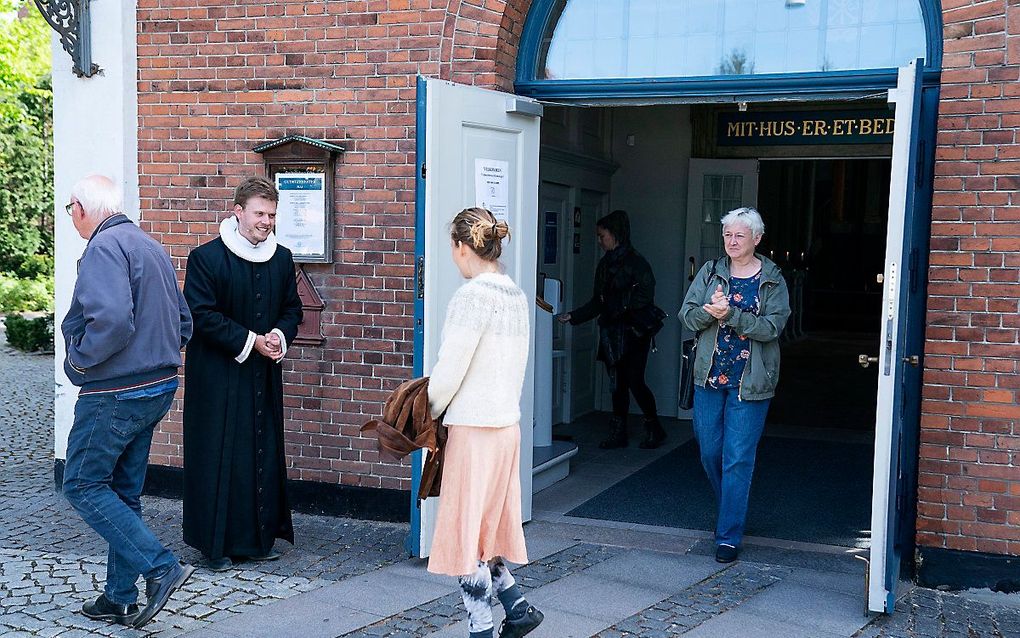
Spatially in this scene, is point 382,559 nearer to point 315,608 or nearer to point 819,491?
point 315,608

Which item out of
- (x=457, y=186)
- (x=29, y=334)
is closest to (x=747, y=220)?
(x=457, y=186)

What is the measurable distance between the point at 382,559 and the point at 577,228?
15.1 ft

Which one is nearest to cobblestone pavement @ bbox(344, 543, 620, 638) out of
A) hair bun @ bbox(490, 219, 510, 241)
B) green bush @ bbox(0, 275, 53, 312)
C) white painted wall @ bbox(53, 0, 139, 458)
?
hair bun @ bbox(490, 219, 510, 241)

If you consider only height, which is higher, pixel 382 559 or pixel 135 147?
pixel 135 147

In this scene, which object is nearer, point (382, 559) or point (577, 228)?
point (382, 559)

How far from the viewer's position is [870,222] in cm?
2766

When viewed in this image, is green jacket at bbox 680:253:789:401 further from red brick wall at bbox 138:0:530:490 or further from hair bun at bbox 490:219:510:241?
hair bun at bbox 490:219:510:241

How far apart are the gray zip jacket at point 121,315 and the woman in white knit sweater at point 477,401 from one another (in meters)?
1.33

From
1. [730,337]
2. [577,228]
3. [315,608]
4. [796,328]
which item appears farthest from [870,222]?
[315,608]

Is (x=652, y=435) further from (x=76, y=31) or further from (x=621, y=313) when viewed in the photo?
(x=76, y=31)

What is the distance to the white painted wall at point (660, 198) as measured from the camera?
10.1m

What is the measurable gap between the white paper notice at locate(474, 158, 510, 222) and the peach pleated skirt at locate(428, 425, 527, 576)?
203cm

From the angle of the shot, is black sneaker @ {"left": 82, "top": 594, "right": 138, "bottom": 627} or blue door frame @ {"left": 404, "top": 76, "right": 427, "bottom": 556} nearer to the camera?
black sneaker @ {"left": 82, "top": 594, "right": 138, "bottom": 627}

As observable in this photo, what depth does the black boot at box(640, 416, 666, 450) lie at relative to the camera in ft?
29.1
